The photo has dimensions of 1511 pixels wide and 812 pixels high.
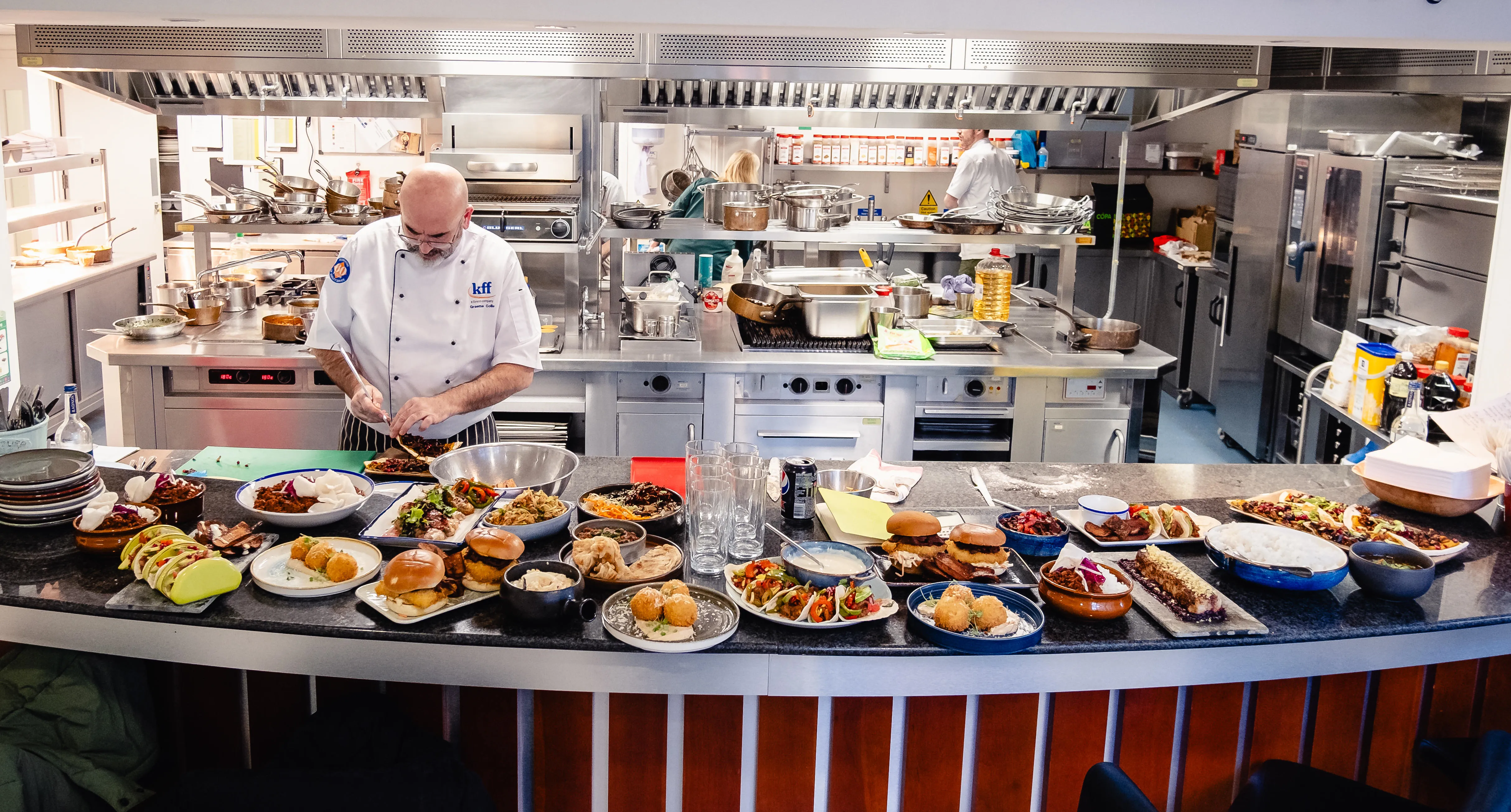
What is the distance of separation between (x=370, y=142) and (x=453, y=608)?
26.4ft

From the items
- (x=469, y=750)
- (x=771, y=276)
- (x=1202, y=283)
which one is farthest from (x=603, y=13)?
(x=1202, y=283)

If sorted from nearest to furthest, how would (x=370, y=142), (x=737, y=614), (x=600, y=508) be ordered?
(x=737, y=614) → (x=600, y=508) → (x=370, y=142)

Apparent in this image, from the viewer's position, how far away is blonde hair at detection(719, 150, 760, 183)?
24.7 feet

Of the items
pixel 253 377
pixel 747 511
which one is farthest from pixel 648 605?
pixel 253 377

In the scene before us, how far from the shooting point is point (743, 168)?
753 cm

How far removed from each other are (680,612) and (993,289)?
388cm

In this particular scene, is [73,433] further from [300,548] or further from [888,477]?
[888,477]

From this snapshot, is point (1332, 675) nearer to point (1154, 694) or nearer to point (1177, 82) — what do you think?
point (1154, 694)

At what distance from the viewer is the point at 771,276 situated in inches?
235

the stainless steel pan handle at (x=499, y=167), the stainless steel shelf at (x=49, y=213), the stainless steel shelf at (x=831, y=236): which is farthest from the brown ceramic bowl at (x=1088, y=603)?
the stainless steel shelf at (x=49, y=213)

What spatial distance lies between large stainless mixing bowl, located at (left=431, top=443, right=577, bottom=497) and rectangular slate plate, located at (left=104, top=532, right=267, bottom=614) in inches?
29.3

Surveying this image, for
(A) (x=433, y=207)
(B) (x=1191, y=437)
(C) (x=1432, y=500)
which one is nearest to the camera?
(C) (x=1432, y=500)

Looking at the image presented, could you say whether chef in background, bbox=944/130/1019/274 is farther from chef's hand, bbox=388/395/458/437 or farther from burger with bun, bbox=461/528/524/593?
burger with bun, bbox=461/528/524/593

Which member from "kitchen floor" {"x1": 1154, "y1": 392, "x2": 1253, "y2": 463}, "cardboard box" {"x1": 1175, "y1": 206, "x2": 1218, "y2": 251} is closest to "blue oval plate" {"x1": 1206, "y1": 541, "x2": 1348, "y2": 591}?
"kitchen floor" {"x1": 1154, "y1": 392, "x2": 1253, "y2": 463}
